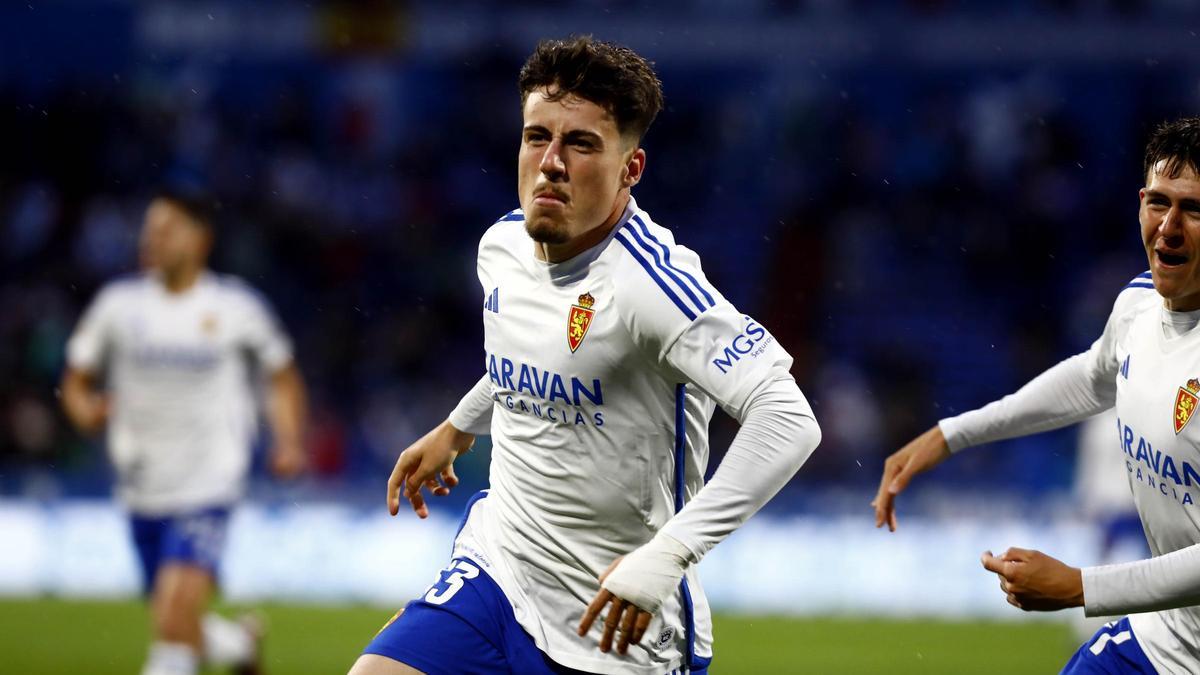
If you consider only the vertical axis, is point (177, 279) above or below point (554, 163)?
above

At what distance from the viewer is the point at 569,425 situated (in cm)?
432

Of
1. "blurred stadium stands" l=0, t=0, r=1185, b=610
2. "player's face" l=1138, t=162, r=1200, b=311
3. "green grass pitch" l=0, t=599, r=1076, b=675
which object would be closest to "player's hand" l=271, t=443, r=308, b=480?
"green grass pitch" l=0, t=599, r=1076, b=675

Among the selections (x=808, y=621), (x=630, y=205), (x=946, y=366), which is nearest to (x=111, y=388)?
(x=630, y=205)

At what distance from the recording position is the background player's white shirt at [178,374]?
26.5 feet

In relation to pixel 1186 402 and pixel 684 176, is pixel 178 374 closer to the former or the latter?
pixel 1186 402

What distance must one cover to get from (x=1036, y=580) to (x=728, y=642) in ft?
24.2

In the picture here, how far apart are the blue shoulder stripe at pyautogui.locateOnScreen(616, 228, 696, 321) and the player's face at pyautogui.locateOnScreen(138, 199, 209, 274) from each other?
4401 millimetres

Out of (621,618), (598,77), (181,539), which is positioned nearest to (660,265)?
(598,77)

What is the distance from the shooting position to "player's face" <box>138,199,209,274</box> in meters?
8.22

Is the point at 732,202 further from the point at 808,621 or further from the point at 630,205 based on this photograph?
the point at 630,205

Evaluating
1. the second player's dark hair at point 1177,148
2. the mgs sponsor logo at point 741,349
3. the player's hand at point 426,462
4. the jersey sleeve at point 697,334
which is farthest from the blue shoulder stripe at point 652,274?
the second player's dark hair at point 1177,148

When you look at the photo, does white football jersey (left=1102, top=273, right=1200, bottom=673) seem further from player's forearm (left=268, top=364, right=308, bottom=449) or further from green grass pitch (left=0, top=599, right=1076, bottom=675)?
green grass pitch (left=0, top=599, right=1076, bottom=675)

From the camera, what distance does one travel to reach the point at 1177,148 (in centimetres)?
432

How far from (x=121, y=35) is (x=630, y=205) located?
16.4 metres
